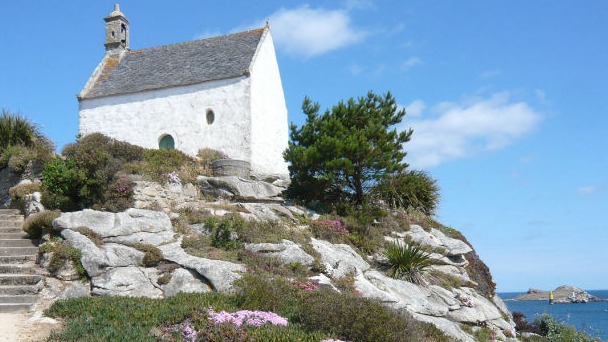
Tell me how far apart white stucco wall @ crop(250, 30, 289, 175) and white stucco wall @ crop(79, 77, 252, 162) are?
0.67 m

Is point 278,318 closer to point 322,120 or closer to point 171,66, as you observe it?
point 322,120

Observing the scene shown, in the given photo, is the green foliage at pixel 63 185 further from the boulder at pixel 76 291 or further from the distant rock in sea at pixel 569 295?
the distant rock in sea at pixel 569 295

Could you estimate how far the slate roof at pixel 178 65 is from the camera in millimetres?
26125

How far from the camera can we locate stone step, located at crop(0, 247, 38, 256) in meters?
15.2

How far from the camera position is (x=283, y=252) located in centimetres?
1485

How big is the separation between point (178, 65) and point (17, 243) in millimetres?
14127

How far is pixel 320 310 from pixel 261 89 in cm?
1785

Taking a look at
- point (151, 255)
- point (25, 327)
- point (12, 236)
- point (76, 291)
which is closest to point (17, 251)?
point (12, 236)

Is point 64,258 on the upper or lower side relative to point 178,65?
lower

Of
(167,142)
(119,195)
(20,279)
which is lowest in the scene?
(20,279)

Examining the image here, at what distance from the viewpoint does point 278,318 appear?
32.7 feet

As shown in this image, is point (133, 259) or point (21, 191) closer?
point (133, 259)

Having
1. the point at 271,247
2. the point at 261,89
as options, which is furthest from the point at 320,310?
the point at 261,89

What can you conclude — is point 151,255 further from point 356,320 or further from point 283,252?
point 356,320
